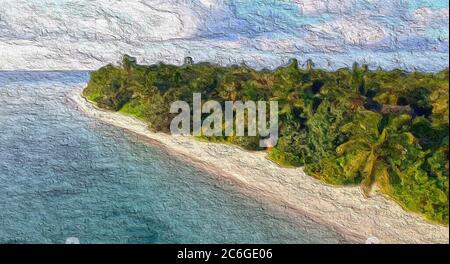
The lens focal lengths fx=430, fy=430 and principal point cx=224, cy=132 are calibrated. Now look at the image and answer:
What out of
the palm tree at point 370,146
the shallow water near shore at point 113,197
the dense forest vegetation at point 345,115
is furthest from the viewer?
the palm tree at point 370,146

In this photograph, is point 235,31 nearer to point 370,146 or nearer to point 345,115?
point 345,115

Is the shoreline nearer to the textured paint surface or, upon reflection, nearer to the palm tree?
the palm tree

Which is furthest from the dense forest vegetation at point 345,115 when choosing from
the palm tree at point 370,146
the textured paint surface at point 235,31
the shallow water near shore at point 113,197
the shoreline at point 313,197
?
the shallow water near shore at point 113,197

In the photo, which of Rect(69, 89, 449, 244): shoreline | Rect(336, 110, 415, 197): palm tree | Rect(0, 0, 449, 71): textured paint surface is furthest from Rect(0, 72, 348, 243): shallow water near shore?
Rect(0, 0, 449, 71): textured paint surface

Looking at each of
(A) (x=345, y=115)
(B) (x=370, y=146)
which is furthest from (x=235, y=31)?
(B) (x=370, y=146)

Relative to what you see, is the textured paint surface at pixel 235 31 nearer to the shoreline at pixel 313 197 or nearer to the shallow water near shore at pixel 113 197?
the shallow water near shore at pixel 113 197
